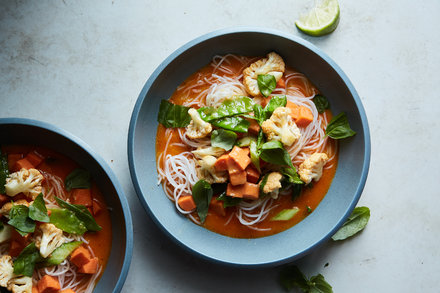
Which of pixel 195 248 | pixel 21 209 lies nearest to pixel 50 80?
pixel 21 209

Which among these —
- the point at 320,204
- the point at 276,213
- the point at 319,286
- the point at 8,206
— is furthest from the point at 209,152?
the point at 8,206

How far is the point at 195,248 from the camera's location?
15.1 feet

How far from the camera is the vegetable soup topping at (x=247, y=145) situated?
456cm

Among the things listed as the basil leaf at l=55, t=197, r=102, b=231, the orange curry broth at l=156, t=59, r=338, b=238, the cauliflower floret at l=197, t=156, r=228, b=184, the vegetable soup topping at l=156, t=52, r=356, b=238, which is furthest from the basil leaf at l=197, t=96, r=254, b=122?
the basil leaf at l=55, t=197, r=102, b=231

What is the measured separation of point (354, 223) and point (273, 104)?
1.50 meters

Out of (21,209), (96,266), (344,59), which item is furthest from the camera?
(344,59)

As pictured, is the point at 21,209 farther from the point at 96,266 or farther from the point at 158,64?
the point at 158,64

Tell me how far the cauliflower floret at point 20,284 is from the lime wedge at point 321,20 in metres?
3.64

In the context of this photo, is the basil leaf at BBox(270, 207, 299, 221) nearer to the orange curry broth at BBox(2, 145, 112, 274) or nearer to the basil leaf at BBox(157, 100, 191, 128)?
the basil leaf at BBox(157, 100, 191, 128)

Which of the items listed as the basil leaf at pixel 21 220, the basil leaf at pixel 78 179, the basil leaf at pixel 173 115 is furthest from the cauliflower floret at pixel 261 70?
the basil leaf at pixel 21 220

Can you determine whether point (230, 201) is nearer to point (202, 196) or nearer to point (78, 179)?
→ point (202, 196)

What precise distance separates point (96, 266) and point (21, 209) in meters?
0.91

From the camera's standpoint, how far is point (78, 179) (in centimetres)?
474

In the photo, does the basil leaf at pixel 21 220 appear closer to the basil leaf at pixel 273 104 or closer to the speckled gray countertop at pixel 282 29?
the speckled gray countertop at pixel 282 29
